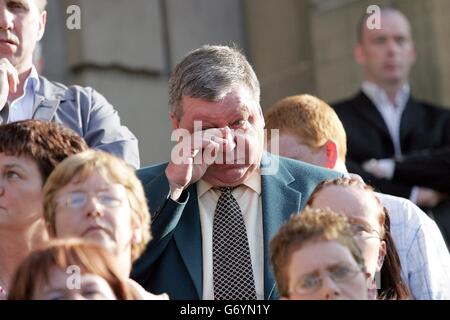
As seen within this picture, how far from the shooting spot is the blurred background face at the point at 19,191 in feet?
15.0

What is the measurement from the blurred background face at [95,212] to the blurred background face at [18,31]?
1223 mm

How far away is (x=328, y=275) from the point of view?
379 centimetres

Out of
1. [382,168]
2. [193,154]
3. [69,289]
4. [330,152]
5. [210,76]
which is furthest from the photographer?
[382,168]

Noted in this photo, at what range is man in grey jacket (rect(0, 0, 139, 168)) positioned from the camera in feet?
17.3

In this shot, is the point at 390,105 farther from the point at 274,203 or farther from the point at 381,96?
the point at 274,203

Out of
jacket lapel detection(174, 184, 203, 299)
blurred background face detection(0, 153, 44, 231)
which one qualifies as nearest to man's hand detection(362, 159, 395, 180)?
jacket lapel detection(174, 184, 203, 299)

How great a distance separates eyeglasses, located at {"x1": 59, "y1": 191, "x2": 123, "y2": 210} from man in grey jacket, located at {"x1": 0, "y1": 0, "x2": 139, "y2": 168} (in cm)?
91

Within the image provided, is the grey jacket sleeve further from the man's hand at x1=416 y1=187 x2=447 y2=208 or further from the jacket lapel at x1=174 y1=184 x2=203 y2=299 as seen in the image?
the man's hand at x1=416 y1=187 x2=447 y2=208

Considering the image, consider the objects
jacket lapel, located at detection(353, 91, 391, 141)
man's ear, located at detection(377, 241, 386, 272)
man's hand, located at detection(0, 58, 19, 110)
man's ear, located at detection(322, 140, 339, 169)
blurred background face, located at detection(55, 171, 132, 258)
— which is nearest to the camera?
blurred background face, located at detection(55, 171, 132, 258)

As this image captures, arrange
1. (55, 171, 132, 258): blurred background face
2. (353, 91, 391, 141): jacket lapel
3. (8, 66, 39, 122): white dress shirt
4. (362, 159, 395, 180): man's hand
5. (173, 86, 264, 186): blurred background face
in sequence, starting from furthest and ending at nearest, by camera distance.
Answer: (353, 91, 391, 141): jacket lapel
(362, 159, 395, 180): man's hand
(8, 66, 39, 122): white dress shirt
(173, 86, 264, 186): blurred background face
(55, 171, 132, 258): blurred background face

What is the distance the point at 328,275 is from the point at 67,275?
74 centimetres

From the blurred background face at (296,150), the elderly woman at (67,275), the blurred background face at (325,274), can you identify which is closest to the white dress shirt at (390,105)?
the blurred background face at (296,150)

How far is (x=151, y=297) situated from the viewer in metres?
4.09

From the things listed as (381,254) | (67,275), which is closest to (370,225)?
(381,254)
